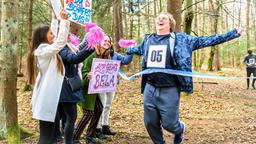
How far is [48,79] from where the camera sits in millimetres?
4395

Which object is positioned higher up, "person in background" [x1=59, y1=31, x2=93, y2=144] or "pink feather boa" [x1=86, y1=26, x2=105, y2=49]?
"pink feather boa" [x1=86, y1=26, x2=105, y2=49]

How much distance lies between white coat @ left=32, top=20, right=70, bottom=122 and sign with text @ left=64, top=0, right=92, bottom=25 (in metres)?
1.33

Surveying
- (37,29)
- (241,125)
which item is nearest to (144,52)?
(37,29)

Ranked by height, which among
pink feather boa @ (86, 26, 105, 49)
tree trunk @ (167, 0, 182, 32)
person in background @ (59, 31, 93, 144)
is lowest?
person in background @ (59, 31, 93, 144)

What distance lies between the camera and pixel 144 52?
5.29m

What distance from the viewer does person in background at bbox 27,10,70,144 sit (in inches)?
169

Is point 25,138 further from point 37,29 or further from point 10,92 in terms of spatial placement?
point 37,29

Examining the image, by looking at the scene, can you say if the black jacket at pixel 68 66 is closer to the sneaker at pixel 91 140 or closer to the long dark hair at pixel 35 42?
the long dark hair at pixel 35 42

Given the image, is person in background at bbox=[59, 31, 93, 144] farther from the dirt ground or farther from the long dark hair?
the dirt ground

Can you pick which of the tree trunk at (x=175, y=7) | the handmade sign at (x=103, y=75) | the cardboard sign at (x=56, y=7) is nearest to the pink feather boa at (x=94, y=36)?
the cardboard sign at (x=56, y=7)

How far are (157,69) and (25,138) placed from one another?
280 cm

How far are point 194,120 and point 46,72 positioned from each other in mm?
5323

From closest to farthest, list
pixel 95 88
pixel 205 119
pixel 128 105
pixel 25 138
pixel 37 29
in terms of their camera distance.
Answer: pixel 37 29, pixel 95 88, pixel 25 138, pixel 205 119, pixel 128 105

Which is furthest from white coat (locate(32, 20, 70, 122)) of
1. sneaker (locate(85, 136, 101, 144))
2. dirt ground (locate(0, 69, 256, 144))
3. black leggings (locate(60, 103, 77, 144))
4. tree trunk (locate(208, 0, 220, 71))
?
tree trunk (locate(208, 0, 220, 71))
